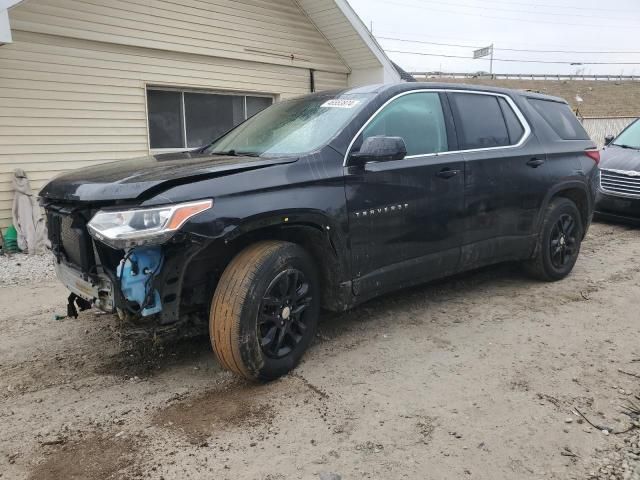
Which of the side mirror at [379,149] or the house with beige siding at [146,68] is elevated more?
the house with beige siding at [146,68]

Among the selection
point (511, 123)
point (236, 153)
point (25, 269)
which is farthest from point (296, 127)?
point (25, 269)

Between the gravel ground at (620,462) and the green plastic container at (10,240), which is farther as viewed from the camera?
the green plastic container at (10,240)

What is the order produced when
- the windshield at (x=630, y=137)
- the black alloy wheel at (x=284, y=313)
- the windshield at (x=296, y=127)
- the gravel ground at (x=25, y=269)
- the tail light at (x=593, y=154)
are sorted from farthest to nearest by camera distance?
the windshield at (x=630, y=137) < the gravel ground at (x=25, y=269) < the tail light at (x=593, y=154) < the windshield at (x=296, y=127) < the black alloy wheel at (x=284, y=313)

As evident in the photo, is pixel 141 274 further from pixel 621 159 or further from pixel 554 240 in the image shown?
pixel 621 159

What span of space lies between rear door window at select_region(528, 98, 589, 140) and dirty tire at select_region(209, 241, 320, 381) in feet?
11.1

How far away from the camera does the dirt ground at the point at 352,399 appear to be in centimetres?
259

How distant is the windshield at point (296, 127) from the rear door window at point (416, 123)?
201 mm

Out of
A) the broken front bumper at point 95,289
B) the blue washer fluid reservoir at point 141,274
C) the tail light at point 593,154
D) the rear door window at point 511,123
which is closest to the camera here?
the blue washer fluid reservoir at point 141,274

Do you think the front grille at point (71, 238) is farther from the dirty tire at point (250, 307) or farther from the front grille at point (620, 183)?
the front grille at point (620, 183)

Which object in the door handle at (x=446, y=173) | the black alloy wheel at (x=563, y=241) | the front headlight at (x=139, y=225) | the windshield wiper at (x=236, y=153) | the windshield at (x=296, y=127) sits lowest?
the black alloy wheel at (x=563, y=241)

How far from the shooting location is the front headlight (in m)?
2.80

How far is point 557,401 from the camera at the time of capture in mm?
3129

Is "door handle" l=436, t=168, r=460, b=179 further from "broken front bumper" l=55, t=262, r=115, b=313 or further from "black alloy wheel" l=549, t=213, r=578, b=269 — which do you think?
"broken front bumper" l=55, t=262, r=115, b=313

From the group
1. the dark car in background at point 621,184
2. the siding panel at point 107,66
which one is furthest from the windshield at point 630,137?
the siding panel at point 107,66
